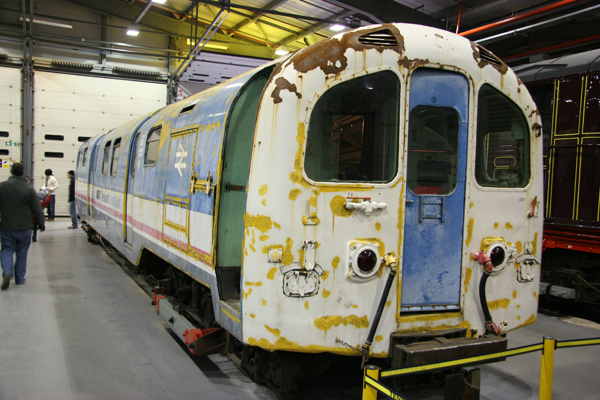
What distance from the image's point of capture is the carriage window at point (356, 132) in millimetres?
3271

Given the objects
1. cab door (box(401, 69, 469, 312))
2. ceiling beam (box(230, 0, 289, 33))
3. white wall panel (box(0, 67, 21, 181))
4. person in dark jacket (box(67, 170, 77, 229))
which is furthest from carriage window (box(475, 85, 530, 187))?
white wall panel (box(0, 67, 21, 181))

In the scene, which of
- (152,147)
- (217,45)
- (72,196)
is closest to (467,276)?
(152,147)

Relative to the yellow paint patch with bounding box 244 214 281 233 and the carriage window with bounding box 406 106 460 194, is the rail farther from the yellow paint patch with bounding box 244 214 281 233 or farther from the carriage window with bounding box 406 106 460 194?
the carriage window with bounding box 406 106 460 194

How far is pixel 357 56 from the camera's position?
329 cm

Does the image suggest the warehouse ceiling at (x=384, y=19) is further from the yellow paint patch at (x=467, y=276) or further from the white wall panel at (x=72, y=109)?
the yellow paint patch at (x=467, y=276)

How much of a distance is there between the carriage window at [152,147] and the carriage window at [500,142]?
377cm

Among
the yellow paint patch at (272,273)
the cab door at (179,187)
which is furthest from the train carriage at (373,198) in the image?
the cab door at (179,187)

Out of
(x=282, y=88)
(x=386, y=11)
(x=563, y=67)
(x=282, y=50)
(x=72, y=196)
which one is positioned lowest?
(x=72, y=196)

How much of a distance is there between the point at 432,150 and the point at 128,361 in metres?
3.62

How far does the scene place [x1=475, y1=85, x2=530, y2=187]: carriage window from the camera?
3721mm

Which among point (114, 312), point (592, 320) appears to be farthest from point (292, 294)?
point (592, 320)

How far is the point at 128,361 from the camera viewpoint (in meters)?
4.75

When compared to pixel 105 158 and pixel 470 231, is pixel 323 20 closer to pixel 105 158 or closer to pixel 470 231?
pixel 105 158

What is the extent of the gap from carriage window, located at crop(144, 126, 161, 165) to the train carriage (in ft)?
5.94
